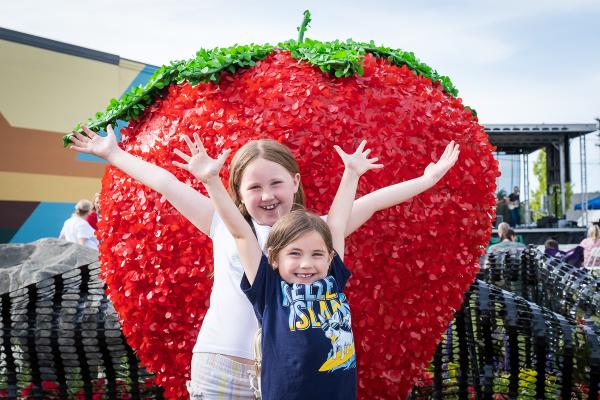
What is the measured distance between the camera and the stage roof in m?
21.1

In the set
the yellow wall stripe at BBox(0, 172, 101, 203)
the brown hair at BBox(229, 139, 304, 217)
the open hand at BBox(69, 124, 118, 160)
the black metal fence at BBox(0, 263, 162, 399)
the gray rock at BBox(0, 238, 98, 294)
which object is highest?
the yellow wall stripe at BBox(0, 172, 101, 203)

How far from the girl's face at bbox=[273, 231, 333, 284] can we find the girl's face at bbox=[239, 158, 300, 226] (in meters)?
0.25

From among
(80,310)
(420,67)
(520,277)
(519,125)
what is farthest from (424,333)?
(519,125)

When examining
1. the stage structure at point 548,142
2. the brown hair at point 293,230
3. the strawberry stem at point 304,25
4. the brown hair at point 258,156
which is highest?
the stage structure at point 548,142

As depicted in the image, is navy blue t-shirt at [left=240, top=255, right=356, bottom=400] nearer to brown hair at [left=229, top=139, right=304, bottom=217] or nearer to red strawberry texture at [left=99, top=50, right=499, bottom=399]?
brown hair at [left=229, top=139, right=304, bottom=217]

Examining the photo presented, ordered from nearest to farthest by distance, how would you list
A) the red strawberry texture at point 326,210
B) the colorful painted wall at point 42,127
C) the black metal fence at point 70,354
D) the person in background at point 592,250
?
the red strawberry texture at point 326,210
the black metal fence at point 70,354
the colorful painted wall at point 42,127
the person in background at point 592,250

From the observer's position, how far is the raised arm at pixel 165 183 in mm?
2436

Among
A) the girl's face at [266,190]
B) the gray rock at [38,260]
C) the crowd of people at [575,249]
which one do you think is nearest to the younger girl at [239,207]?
the girl's face at [266,190]

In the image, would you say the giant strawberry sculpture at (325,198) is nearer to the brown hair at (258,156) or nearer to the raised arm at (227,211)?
the brown hair at (258,156)

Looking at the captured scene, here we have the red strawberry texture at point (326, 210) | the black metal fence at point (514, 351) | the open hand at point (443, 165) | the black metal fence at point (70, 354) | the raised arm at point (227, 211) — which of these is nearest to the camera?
the raised arm at point (227, 211)

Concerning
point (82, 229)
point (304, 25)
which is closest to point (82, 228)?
point (82, 229)

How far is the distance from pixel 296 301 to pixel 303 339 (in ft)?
0.41

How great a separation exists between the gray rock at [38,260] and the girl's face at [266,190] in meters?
3.28

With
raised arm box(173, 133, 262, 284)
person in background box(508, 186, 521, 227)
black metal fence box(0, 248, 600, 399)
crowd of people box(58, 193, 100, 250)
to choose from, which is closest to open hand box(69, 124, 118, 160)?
raised arm box(173, 133, 262, 284)
